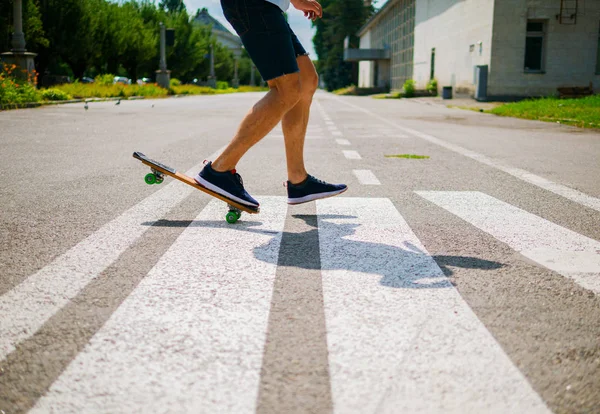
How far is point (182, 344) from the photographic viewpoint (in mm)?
2105

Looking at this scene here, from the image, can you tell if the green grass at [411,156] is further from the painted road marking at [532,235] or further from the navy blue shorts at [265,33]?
the navy blue shorts at [265,33]

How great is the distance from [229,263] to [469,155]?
589cm

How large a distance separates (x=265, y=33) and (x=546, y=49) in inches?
1122

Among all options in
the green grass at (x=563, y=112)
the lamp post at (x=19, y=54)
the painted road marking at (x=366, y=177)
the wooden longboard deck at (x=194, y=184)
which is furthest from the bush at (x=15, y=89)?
the wooden longboard deck at (x=194, y=184)

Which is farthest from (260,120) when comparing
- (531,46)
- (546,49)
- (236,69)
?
(236,69)

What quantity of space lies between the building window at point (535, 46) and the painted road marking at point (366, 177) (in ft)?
84.4

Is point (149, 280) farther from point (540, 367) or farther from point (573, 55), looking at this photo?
point (573, 55)

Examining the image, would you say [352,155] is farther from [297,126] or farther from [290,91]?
[290,91]

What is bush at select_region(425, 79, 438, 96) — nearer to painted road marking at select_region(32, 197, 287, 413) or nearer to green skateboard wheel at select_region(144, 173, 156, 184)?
green skateboard wheel at select_region(144, 173, 156, 184)

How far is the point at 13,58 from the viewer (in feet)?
72.4

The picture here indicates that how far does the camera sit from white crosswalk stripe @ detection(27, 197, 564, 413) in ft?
5.71

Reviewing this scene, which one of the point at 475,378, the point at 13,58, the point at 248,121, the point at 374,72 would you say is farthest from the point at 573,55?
the point at 374,72

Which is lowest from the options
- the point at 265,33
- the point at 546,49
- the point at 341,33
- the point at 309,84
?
the point at 309,84

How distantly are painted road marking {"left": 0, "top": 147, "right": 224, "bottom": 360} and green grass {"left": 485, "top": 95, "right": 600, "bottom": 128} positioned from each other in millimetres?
12231
